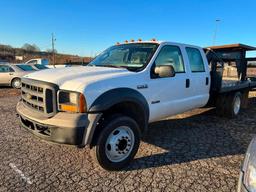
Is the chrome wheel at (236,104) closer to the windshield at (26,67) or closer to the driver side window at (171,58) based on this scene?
the driver side window at (171,58)

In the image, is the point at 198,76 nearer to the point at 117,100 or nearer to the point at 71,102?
the point at 117,100

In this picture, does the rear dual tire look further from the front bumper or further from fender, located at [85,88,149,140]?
the front bumper

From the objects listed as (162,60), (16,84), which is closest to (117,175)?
(162,60)

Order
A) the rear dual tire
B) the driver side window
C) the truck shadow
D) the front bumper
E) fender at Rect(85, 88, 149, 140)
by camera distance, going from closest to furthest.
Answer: the front bumper, fender at Rect(85, 88, 149, 140), the truck shadow, the driver side window, the rear dual tire

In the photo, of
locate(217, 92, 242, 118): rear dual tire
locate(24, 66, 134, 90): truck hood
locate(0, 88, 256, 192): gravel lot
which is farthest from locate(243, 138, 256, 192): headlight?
locate(217, 92, 242, 118): rear dual tire

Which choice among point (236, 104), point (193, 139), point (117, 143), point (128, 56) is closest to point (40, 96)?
point (117, 143)

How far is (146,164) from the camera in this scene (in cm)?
365

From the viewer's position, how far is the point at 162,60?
4242 mm

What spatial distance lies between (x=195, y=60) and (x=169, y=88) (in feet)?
4.35

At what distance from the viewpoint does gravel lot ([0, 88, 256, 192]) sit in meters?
3.07

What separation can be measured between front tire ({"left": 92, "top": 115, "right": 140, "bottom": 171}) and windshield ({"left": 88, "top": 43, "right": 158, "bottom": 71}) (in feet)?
3.20

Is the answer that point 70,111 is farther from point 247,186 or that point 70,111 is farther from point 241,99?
point 241,99

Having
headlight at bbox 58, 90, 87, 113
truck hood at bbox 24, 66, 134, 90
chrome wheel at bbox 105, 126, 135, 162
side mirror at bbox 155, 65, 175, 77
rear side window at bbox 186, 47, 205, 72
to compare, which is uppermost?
rear side window at bbox 186, 47, 205, 72

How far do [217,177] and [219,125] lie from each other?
287 centimetres
